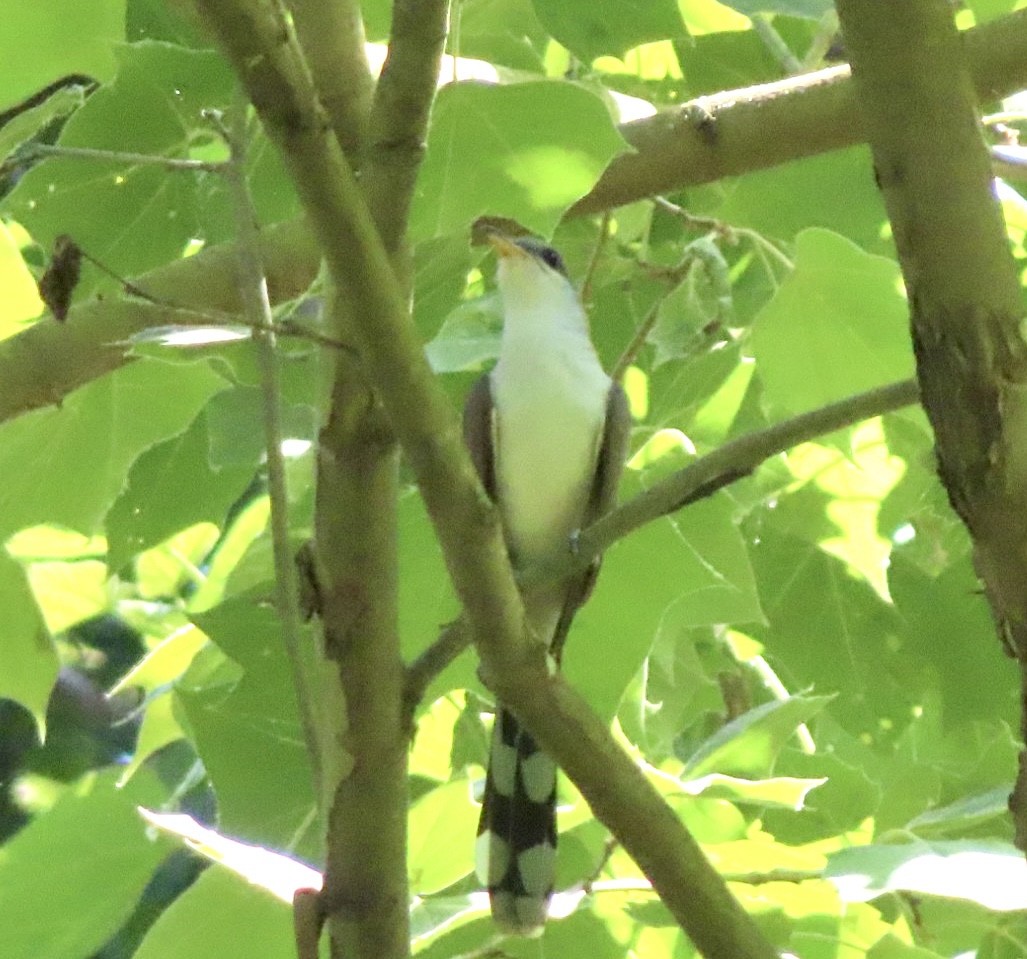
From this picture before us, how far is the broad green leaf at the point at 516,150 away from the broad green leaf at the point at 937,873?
60cm

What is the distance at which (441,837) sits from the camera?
1652mm

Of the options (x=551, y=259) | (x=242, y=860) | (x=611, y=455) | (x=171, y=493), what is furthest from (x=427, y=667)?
(x=551, y=259)

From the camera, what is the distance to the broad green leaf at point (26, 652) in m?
1.62

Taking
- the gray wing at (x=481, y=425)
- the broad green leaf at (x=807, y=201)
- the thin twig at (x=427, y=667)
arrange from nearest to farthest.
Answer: the thin twig at (x=427, y=667) < the broad green leaf at (x=807, y=201) < the gray wing at (x=481, y=425)

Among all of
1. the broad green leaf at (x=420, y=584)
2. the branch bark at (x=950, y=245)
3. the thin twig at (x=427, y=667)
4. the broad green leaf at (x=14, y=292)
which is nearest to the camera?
the branch bark at (x=950, y=245)

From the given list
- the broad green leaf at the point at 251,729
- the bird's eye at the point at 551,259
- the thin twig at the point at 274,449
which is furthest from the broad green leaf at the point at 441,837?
the bird's eye at the point at 551,259

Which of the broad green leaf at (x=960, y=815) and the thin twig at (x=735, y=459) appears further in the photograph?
the broad green leaf at (x=960, y=815)

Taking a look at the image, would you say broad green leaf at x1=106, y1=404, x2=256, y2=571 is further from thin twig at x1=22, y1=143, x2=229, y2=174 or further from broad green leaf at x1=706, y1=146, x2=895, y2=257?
broad green leaf at x1=706, y1=146, x2=895, y2=257

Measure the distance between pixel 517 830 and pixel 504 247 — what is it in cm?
94

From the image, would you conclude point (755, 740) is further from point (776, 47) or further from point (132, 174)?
point (132, 174)

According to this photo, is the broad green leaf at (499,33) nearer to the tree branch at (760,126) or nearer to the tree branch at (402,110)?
the tree branch at (760,126)

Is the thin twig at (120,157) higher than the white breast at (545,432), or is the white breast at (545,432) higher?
the thin twig at (120,157)

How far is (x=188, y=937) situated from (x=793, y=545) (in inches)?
41.3

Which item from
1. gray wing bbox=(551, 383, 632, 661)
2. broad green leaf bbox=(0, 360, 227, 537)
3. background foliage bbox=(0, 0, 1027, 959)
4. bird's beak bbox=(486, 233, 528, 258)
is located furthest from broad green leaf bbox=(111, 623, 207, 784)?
bird's beak bbox=(486, 233, 528, 258)
